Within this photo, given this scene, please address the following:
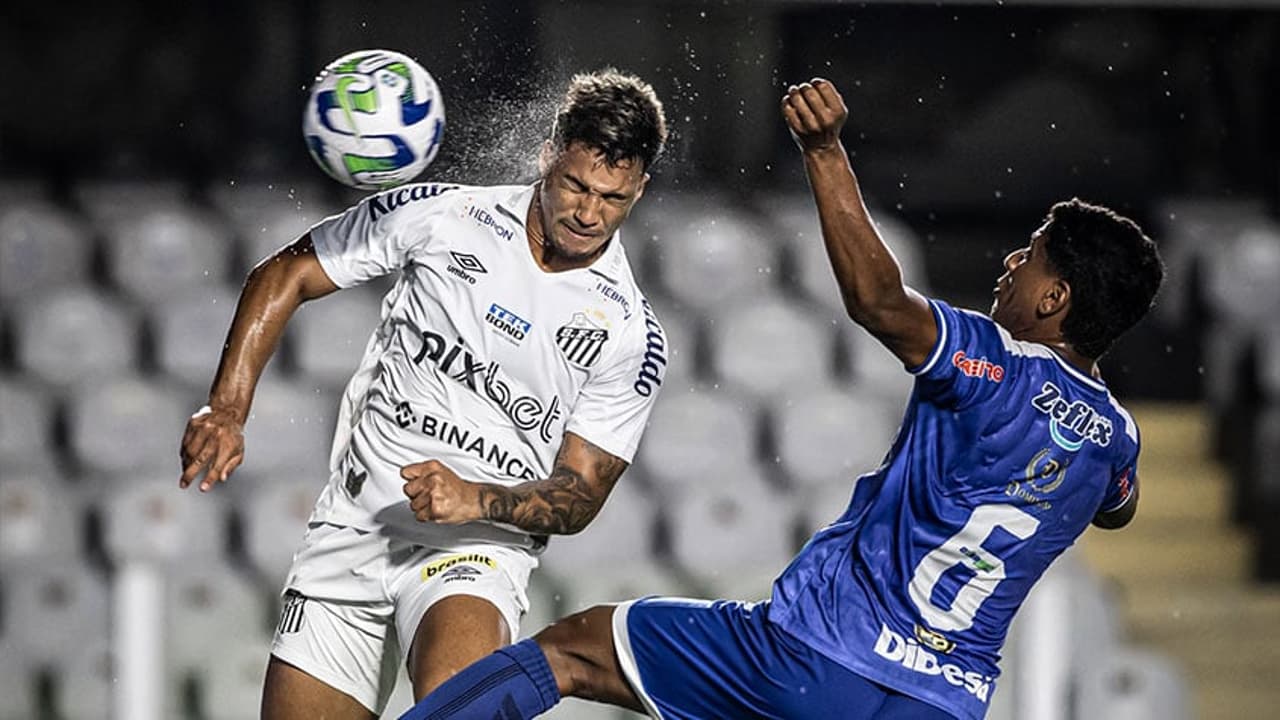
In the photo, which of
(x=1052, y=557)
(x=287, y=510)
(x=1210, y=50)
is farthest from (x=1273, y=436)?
(x=1052, y=557)

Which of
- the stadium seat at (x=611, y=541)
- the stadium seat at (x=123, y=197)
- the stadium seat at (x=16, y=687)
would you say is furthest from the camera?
the stadium seat at (x=123, y=197)

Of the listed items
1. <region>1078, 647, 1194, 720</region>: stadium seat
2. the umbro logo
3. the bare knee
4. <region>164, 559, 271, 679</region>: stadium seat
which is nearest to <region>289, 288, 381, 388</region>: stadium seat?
<region>164, 559, 271, 679</region>: stadium seat

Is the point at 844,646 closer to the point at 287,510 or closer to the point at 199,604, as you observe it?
the point at 199,604

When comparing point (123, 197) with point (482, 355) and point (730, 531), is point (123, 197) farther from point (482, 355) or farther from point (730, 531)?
point (482, 355)

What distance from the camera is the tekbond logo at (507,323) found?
3580 mm

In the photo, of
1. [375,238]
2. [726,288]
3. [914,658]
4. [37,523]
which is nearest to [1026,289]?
[914,658]

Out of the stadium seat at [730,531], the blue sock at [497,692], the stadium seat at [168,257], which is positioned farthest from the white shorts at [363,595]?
the stadium seat at [168,257]

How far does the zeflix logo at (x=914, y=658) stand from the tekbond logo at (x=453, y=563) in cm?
85

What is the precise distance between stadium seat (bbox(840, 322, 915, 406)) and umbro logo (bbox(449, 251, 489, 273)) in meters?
3.91

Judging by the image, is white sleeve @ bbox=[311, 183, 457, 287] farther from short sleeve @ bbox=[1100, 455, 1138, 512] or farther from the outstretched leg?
short sleeve @ bbox=[1100, 455, 1138, 512]

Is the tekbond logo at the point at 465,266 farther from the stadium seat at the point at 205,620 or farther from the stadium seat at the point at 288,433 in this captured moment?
the stadium seat at the point at 288,433

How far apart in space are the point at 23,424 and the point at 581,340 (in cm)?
443

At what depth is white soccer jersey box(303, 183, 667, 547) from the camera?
359cm

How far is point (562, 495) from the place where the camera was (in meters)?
3.47
